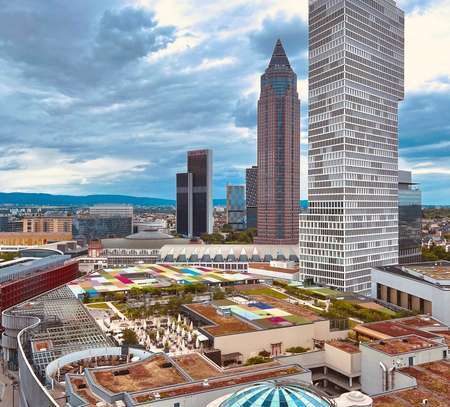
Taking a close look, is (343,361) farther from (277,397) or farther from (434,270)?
(434,270)

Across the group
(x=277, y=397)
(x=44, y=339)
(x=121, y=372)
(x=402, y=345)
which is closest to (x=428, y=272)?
(x=402, y=345)

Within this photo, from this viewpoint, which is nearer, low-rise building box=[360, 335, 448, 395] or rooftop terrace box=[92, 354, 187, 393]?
rooftop terrace box=[92, 354, 187, 393]

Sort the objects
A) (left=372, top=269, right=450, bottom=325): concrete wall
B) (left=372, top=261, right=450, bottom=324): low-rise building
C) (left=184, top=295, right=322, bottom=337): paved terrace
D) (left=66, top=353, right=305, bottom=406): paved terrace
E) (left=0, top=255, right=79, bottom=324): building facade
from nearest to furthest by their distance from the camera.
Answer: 1. (left=66, top=353, right=305, bottom=406): paved terrace
2. (left=184, top=295, right=322, bottom=337): paved terrace
3. (left=372, top=269, right=450, bottom=325): concrete wall
4. (left=372, top=261, right=450, bottom=324): low-rise building
5. (left=0, top=255, right=79, bottom=324): building facade

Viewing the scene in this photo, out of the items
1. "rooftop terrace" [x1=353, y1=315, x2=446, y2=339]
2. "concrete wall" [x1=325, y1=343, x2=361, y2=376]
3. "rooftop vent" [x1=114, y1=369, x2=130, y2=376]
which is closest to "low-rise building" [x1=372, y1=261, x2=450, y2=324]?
"rooftop terrace" [x1=353, y1=315, x2=446, y2=339]

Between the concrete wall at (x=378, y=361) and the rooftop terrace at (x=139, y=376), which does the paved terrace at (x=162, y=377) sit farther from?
the concrete wall at (x=378, y=361)

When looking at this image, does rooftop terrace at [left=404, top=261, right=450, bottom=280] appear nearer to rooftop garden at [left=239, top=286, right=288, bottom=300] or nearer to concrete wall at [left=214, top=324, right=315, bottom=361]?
rooftop garden at [left=239, top=286, right=288, bottom=300]

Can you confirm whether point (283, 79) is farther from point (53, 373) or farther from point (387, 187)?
point (53, 373)
